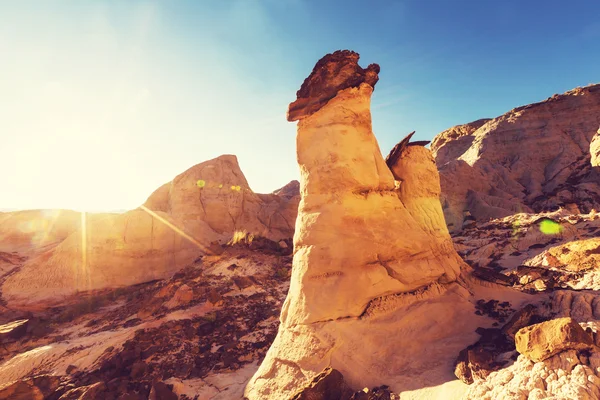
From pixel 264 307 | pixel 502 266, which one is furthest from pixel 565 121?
pixel 264 307

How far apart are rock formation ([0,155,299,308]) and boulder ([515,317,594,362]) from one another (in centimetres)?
1420

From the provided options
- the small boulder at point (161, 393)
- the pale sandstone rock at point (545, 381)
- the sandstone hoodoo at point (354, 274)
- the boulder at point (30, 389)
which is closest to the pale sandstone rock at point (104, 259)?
the boulder at point (30, 389)

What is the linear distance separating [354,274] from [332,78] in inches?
154

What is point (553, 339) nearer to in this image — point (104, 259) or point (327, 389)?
point (327, 389)

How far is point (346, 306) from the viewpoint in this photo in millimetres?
5211

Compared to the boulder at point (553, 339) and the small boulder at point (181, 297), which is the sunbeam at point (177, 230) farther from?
the boulder at point (553, 339)

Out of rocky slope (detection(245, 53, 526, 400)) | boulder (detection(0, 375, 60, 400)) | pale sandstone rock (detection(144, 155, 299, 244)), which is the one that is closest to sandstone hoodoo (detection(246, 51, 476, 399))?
rocky slope (detection(245, 53, 526, 400))

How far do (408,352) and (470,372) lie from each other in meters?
1.09

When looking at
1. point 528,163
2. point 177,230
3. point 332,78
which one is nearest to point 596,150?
point 528,163

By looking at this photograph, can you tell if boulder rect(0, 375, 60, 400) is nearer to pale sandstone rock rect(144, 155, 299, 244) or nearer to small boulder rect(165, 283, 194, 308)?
small boulder rect(165, 283, 194, 308)

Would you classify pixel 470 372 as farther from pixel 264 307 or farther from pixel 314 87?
pixel 264 307

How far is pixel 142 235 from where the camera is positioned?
17.0 m

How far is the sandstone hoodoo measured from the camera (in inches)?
190

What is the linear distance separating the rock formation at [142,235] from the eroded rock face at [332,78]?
1137cm
